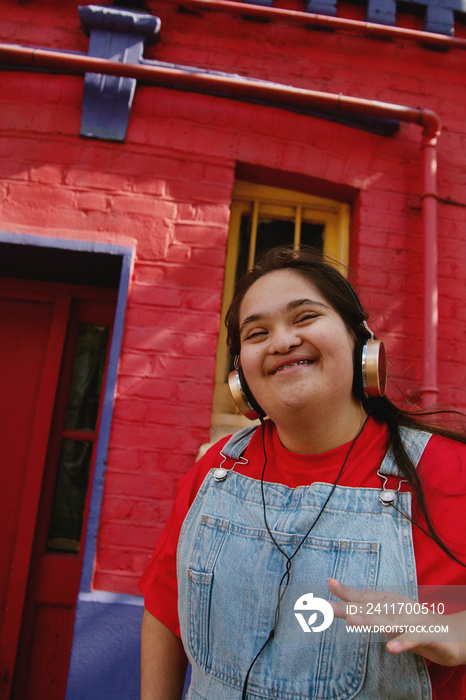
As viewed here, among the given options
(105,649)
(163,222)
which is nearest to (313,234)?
(163,222)

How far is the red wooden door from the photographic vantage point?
224 centimetres

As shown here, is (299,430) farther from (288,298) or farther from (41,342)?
(41,342)

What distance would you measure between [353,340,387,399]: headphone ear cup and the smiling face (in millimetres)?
30

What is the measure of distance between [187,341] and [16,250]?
1.05 m

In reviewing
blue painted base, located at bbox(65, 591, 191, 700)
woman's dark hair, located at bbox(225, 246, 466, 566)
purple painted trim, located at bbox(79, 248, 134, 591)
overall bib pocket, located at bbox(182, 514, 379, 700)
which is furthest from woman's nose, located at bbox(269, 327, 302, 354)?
blue painted base, located at bbox(65, 591, 191, 700)

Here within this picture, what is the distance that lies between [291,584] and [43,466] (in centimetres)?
187

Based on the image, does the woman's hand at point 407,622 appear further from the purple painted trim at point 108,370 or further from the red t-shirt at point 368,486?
the purple painted trim at point 108,370

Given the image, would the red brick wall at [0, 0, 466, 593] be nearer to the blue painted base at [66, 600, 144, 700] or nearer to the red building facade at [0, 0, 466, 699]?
the red building facade at [0, 0, 466, 699]

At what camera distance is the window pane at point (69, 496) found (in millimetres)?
2436

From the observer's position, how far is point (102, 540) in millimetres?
2012

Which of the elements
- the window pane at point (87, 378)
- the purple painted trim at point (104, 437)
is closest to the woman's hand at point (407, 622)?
the purple painted trim at point (104, 437)

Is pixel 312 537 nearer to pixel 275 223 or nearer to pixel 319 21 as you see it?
pixel 275 223

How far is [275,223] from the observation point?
105 inches

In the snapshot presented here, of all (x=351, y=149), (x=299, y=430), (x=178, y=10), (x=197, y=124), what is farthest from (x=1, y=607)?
(x=178, y=10)
